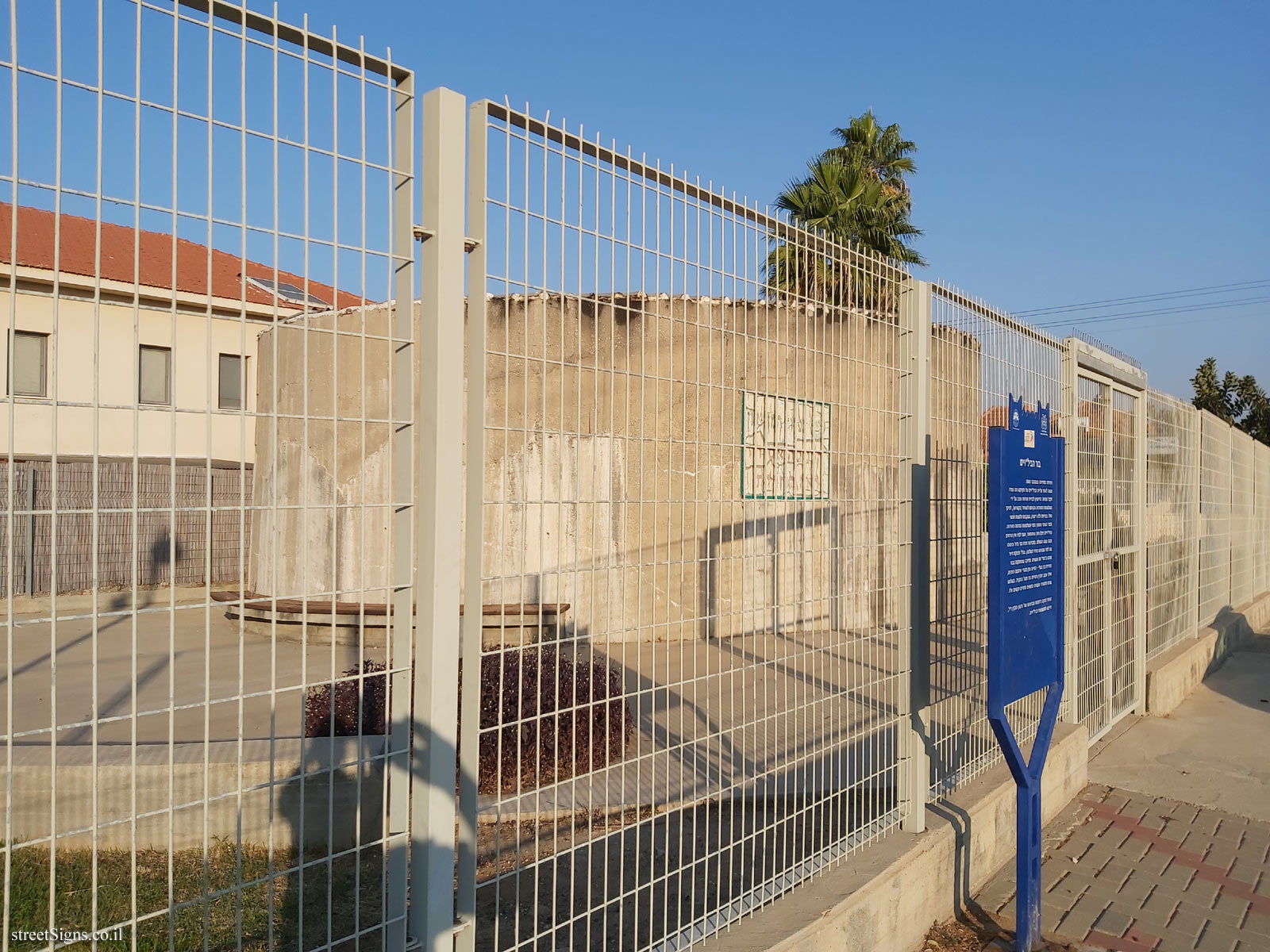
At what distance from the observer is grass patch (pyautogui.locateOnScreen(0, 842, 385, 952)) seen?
3.91m

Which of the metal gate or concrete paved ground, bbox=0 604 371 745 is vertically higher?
the metal gate

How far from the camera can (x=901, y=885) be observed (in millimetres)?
3998

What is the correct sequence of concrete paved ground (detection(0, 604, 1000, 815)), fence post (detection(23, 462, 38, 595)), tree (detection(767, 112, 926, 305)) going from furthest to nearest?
tree (detection(767, 112, 926, 305))
concrete paved ground (detection(0, 604, 1000, 815))
fence post (detection(23, 462, 38, 595))

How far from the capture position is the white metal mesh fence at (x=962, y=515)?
475cm

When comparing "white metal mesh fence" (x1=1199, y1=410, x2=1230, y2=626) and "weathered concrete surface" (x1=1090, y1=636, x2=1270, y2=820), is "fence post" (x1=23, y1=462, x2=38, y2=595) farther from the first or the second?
"white metal mesh fence" (x1=1199, y1=410, x2=1230, y2=626)

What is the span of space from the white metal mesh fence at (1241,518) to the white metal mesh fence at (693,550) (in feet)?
34.6

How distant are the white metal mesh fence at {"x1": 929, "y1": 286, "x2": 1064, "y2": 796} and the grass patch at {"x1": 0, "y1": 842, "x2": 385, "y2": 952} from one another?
2.79m

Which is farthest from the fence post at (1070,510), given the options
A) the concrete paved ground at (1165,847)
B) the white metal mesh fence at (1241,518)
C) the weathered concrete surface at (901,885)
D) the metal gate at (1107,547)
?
the white metal mesh fence at (1241,518)

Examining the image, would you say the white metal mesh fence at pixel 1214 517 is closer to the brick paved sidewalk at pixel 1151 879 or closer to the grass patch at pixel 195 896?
the brick paved sidewalk at pixel 1151 879

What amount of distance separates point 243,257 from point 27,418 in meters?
2.20

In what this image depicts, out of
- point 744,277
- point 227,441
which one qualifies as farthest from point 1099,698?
point 227,441

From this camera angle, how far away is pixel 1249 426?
3359cm

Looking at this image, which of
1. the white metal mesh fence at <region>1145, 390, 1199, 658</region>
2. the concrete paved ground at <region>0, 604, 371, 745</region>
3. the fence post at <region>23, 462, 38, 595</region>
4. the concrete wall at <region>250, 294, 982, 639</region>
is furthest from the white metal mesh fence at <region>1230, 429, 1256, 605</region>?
the fence post at <region>23, 462, 38, 595</region>

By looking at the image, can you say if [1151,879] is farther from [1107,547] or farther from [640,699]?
[640,699]
